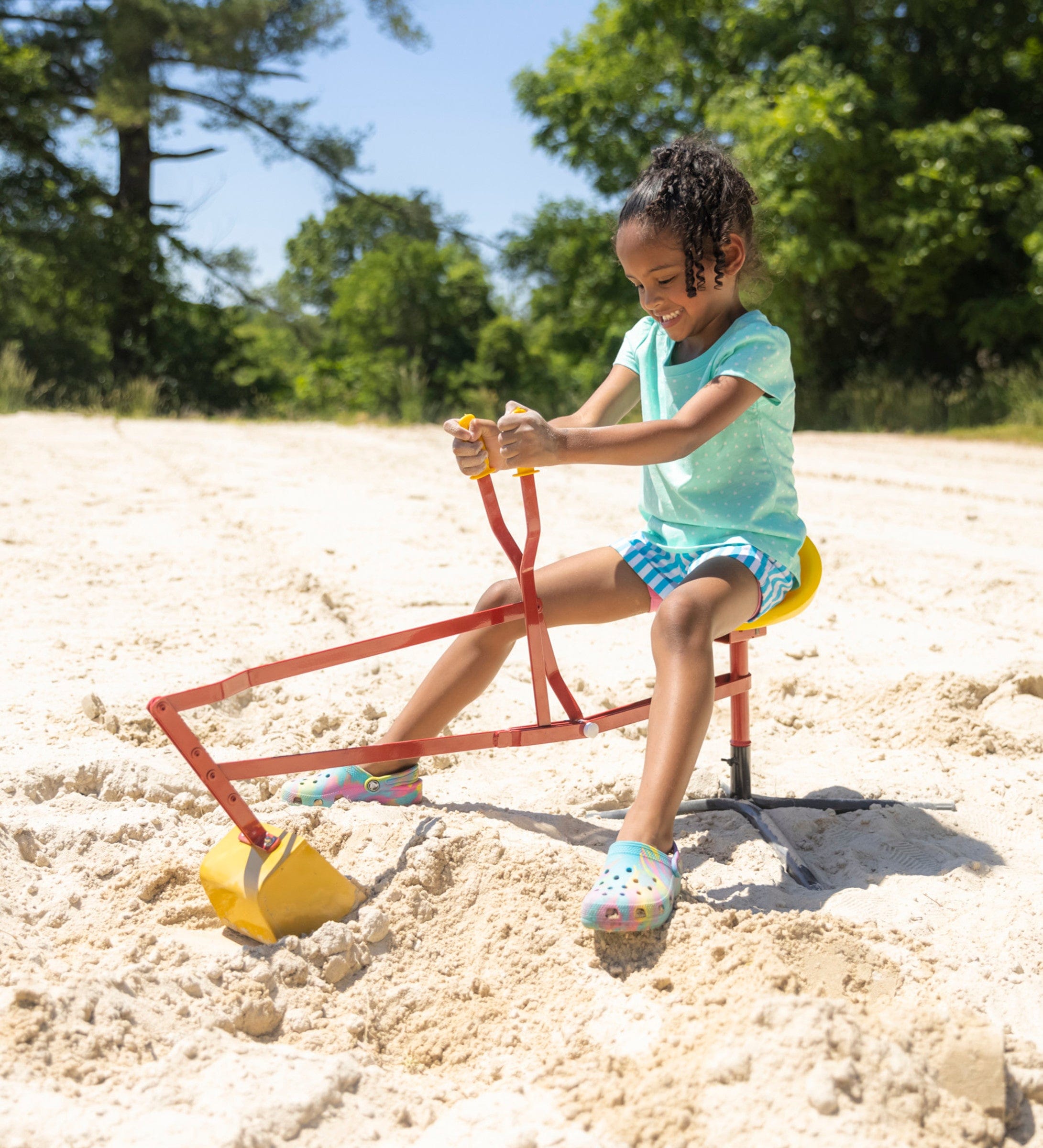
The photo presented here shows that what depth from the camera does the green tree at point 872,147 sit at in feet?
39.7

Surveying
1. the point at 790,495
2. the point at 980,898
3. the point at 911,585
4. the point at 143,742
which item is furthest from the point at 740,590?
the point at 911,585

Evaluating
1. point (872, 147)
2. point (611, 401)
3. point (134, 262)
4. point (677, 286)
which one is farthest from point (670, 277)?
point (134, 262)

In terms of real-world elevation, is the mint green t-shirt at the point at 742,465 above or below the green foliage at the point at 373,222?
below

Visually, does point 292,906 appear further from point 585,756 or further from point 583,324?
point 583,324

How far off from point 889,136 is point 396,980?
1326 centimetres

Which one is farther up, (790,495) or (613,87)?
(613,87)

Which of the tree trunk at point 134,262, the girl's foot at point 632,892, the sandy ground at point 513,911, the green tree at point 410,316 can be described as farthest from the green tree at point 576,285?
the girl's foot at point 632,892

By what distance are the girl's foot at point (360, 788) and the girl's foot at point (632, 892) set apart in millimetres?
572

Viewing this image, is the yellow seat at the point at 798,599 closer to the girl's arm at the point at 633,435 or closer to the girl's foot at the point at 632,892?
the girl's arm at the point at 633,435

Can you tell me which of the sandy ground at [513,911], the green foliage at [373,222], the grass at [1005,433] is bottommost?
the sandy ground at [513,911]

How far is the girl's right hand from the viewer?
1.99 metres

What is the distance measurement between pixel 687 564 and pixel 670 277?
0.58 m

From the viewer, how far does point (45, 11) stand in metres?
14.2

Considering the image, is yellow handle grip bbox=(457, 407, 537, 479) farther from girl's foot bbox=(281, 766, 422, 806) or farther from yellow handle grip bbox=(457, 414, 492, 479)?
girl's foot bbox=(281, 766, 422, 806)
